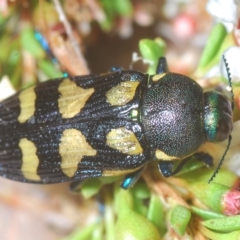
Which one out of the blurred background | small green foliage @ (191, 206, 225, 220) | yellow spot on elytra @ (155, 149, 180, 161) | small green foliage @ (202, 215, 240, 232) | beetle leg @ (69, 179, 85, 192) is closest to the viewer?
small green foliage @ (202, 215, 240, 232)

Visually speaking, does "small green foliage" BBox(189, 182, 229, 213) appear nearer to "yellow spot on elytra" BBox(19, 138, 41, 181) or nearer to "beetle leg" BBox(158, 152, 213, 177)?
"beetle leg" BBox(158, 152, 213, 177)

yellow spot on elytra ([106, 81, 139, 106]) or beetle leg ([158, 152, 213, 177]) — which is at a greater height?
yellow spot on elytra ([106, 81, 139, 106])

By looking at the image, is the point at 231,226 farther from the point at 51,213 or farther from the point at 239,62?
the point at 51,213

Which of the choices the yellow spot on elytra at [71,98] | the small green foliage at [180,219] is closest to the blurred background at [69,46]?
the yellow spot on elytra at [71,98]

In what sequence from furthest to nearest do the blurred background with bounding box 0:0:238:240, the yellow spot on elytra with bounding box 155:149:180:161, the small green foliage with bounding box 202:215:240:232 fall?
the blurred background with bounding box 0:0:238:240
the yellow spot on elytra with bounding box 155:149:180:161
the small green foliage with bounding box 202:215:240:232

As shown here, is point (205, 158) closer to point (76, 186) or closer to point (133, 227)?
point (133, 227)

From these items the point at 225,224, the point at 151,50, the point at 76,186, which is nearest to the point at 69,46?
the point at 151,50

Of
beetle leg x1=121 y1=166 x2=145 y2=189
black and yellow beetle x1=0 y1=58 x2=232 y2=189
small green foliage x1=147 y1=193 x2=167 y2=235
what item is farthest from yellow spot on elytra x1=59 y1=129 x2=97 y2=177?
small green foliage x1=147 y1=193 x2=167 y2=235

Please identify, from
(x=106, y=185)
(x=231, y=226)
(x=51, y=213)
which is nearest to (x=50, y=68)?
(x=106, y=185)
